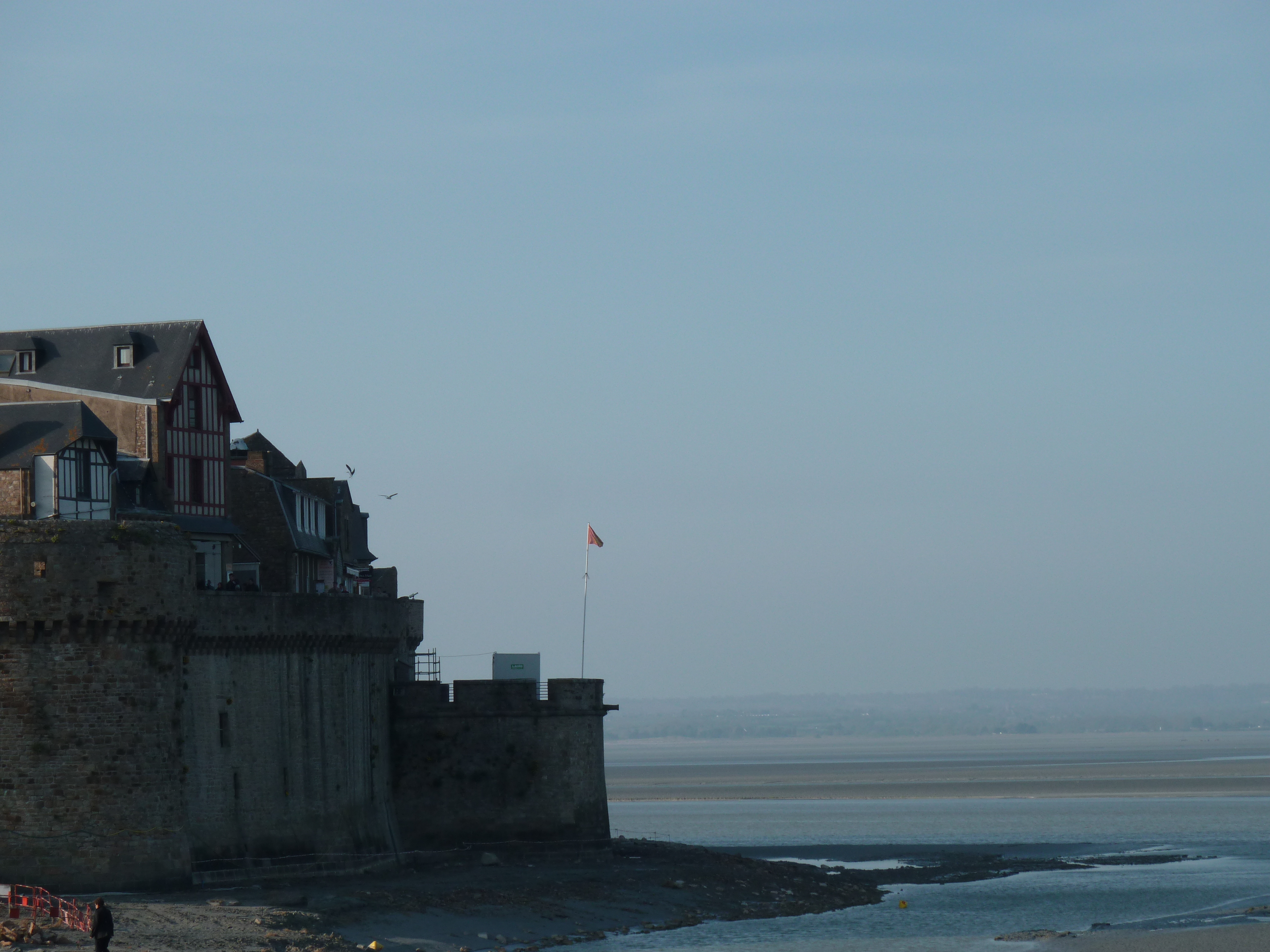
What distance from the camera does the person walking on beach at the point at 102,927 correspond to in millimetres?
32938

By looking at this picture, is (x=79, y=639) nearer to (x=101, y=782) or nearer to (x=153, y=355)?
(x=101, y=782)

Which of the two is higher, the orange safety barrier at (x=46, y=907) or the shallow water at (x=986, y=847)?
the orange safety barrier at (x=46, y=907)

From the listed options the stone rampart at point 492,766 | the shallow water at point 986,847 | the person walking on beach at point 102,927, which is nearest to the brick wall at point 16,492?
the person walking on beach at point 102,927

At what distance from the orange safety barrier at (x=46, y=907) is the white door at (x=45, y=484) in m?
10.6

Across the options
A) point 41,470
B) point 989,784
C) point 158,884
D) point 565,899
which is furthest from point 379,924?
point 989,784

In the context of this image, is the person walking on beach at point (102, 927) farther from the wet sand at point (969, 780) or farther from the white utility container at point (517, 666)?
the wet sand at point (969, 780)

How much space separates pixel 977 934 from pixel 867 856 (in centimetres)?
2321

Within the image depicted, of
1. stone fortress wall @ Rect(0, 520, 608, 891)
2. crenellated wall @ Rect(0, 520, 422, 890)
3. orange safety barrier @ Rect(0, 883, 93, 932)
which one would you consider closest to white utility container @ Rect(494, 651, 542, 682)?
stone fortress wall @ Rect(0, 520, 608, 891)

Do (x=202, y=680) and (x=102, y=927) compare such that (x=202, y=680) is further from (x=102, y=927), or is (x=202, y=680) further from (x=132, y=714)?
(x=102, y=927)

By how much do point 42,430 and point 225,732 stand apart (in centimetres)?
940

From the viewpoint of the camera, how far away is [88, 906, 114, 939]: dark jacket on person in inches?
1299

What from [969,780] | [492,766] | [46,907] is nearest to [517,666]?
[492,766]

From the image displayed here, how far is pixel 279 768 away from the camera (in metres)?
48.9

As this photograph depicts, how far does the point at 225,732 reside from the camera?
4691 centimetres
